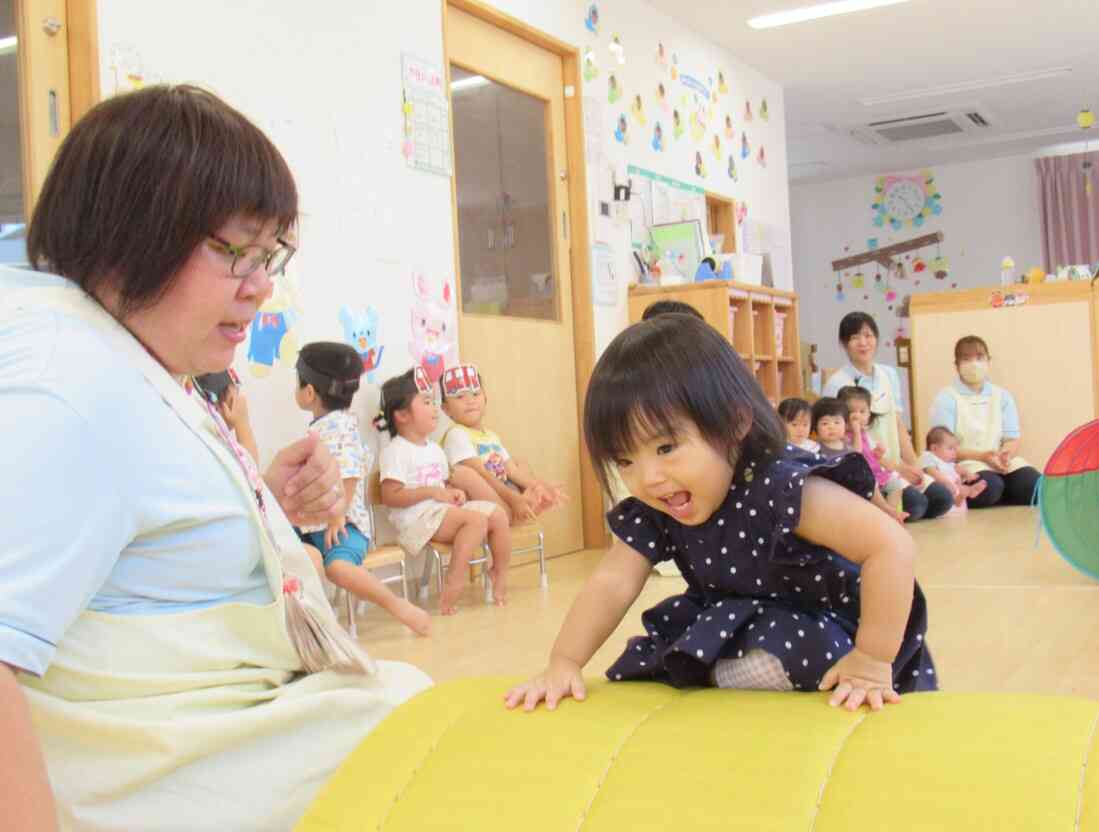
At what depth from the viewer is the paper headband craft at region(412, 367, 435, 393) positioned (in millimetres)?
4242

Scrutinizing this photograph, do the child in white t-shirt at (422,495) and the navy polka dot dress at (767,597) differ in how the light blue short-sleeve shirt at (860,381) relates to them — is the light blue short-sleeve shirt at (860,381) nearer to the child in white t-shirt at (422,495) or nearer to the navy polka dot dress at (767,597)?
the child in white t-shirt at (422,495)

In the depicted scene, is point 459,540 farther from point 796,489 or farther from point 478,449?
point 796,489

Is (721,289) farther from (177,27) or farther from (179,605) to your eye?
(179,605)

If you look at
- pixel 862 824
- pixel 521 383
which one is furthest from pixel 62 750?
pixel 521 383

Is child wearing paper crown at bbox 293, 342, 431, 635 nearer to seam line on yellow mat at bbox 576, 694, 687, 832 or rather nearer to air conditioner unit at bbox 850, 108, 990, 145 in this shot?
seam line on yellow mat at bbox 576, 694, 687, 832

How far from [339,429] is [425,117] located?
4.86ft

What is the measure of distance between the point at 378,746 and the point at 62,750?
282 millimetres

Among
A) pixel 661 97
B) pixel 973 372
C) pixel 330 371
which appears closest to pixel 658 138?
pixel 661 97

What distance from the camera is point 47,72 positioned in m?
3.19

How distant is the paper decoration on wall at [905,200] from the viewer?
11.2m

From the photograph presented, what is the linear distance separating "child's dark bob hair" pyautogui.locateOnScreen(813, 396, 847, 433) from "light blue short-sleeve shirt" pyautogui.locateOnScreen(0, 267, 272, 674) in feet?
17.5

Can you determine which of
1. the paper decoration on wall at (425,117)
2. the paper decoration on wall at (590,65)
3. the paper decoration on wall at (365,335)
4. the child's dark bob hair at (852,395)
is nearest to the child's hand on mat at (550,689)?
the paper decoration on wall at (365,335)

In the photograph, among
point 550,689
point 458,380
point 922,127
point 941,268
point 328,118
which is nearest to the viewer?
point 550,689

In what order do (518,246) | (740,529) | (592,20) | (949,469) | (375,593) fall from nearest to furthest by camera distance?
(740,529) < (375,593) < (518,246) < (592,20) < (949,469)
